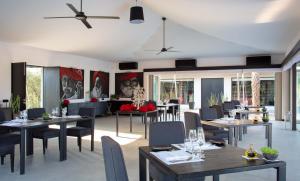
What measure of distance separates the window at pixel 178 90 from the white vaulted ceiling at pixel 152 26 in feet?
8.92

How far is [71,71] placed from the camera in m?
10.8

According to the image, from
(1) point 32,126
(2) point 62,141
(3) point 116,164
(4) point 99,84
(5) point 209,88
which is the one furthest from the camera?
(5) point 209,88

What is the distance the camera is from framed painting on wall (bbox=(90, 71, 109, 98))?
40.8ft

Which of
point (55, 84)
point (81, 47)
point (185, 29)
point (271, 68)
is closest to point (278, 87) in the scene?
point (271, 68)

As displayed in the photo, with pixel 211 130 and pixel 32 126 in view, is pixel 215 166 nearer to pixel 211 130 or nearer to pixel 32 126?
pixel 32 126

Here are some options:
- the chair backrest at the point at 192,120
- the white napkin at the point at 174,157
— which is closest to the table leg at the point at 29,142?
the chair backrest at the point at 192,120

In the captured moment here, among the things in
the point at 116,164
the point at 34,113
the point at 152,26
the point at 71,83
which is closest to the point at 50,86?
the point at 71,83

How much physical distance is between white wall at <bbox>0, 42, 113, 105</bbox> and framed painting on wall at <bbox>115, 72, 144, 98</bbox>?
1.72 metres

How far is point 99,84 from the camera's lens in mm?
12953

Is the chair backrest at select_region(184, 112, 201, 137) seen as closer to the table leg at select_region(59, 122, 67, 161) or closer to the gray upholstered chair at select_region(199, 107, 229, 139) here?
the gray upholstered chair at select_region(199, 107, 229, 139)

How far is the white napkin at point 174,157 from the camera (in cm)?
212

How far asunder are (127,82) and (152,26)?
201 inches

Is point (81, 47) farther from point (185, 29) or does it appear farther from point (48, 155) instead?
point (48, 155)

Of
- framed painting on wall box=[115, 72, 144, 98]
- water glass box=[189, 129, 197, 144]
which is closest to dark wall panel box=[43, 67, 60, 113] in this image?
framed painting on wall box=[115, 72, 144, 98]
